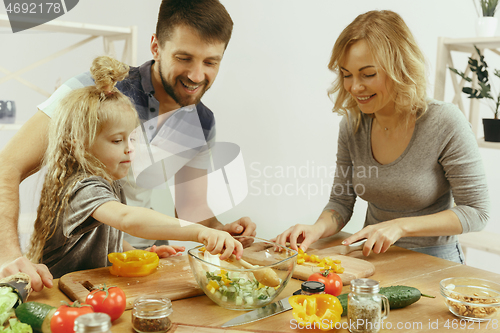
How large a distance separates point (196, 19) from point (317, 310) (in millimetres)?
831

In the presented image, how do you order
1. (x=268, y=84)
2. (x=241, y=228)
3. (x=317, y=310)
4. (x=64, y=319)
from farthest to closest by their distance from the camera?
(x=268, y=84) → (x=241, y=228) → (x=317, y=310) → (x=64, y=319)

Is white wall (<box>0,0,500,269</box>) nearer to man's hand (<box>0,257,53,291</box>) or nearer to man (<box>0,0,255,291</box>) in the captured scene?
man (<box>0,0,255,291</box>)

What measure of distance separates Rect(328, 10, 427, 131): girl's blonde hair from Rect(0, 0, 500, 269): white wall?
29 cm

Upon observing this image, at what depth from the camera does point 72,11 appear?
55.6 inches

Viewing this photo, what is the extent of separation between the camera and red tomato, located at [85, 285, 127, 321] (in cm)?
76

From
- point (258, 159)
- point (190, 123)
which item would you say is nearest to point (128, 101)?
point (190, 123)

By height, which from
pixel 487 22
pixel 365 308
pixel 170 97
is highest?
pixel 487 22

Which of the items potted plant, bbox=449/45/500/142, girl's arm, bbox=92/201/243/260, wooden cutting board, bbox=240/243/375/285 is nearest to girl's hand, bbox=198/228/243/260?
girl's arm, bbox=92/201/243/260

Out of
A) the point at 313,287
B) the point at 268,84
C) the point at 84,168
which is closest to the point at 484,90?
the point at 268,84

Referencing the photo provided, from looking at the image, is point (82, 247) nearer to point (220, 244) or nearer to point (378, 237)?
point (220, 244)

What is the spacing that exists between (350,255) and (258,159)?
58cm

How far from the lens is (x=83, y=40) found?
1414mm

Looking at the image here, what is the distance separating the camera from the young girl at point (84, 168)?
1.07m

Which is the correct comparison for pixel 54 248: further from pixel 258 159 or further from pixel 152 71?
pixel 258 159
